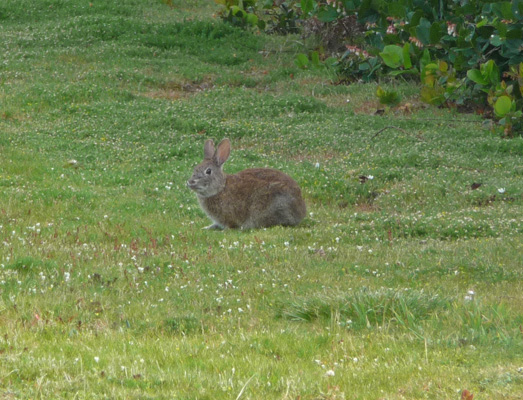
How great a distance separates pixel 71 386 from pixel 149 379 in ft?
1.87

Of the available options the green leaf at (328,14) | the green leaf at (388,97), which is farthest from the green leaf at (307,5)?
the green leaf at (388,97)

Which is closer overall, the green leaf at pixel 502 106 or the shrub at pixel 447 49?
the green leaf at pixel 502 106

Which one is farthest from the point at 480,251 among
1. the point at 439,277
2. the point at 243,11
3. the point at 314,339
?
the point at 243,11

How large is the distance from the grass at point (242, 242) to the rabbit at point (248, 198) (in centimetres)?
46

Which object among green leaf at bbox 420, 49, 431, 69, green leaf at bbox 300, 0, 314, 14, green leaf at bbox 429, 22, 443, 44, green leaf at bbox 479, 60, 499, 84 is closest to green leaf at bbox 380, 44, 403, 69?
green leaf at bbox 420, 49, 431, 69

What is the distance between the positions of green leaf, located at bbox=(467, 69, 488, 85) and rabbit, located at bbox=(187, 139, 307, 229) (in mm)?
9311

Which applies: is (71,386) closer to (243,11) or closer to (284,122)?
(284,122)

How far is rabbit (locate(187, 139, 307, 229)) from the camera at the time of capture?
1380 centimetres

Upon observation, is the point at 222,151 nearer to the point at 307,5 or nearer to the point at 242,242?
the point at 242,242

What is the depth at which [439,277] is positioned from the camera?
1068cm

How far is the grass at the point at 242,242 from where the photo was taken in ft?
20.9

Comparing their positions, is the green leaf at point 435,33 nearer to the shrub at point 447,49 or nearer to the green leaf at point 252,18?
the shrub at point 447,49

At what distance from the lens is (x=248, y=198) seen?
1399 cm

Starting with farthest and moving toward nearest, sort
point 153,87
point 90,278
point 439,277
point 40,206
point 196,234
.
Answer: point 153,87, point 40,206, point 196,234, point 439,277, point 90,278
